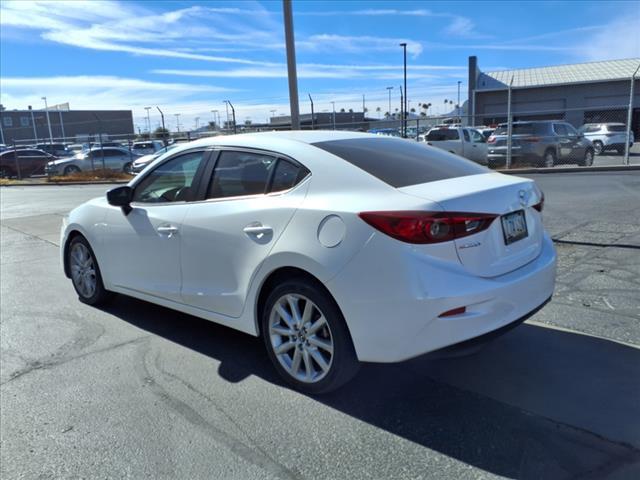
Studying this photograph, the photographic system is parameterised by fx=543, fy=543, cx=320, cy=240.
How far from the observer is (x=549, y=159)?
17.5 m

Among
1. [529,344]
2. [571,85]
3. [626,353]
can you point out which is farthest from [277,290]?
[571,85]

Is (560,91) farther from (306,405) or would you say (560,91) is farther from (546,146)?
(306,405)

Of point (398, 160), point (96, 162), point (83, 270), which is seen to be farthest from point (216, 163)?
point (96, 162)

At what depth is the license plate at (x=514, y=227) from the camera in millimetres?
3150

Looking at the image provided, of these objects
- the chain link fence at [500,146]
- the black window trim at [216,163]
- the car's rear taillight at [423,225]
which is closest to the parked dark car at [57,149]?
the chain link fence at [500,146]

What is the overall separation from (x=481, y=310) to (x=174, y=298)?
2.39 m

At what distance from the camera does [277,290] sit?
3406mm

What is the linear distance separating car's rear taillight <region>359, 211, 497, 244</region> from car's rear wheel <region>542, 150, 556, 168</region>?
16.2 meters

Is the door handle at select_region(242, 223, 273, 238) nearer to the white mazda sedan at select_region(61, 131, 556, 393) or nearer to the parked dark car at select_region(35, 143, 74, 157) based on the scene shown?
the white mazda sedan at select_region(61, 131, 556, 393)

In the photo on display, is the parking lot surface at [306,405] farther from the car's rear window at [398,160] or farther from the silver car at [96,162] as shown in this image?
the silver car at [96,162]

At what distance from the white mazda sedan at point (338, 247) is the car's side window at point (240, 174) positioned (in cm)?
1

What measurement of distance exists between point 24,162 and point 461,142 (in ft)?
73.3

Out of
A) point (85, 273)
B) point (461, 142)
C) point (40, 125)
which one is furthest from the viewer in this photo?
point (40, 125)

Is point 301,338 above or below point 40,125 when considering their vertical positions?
below
